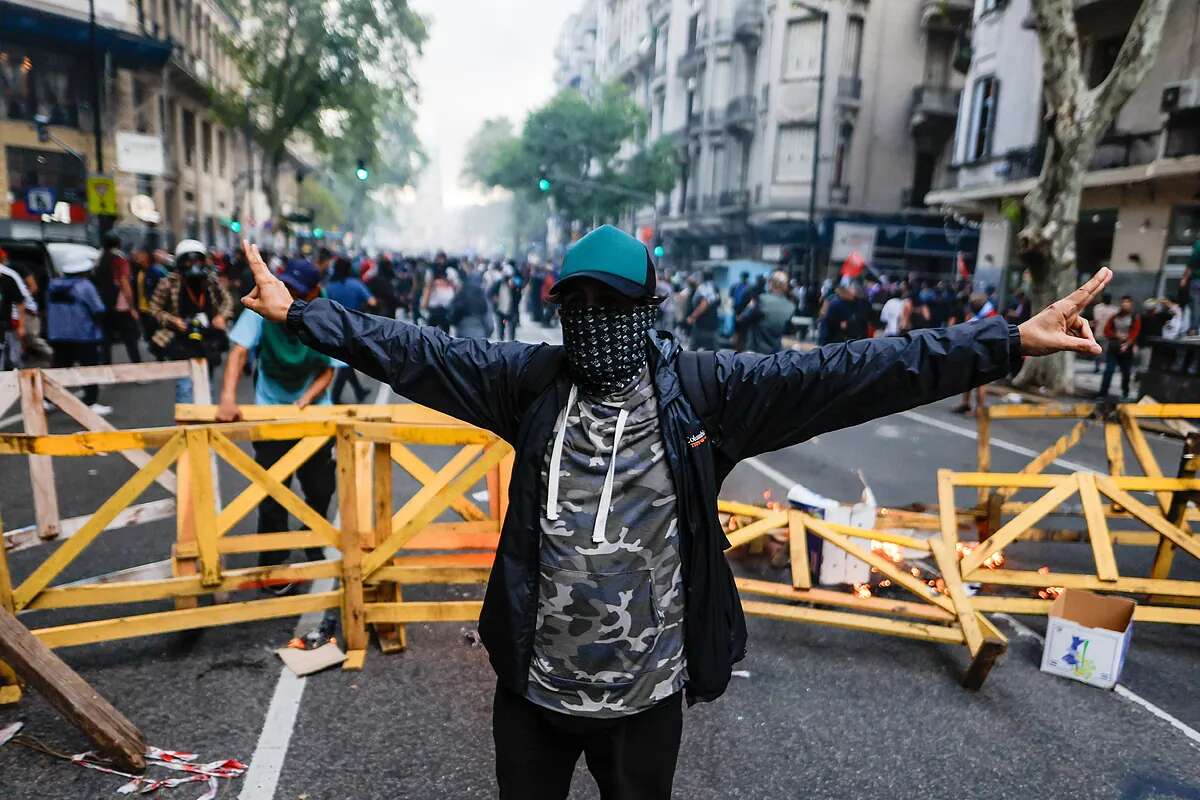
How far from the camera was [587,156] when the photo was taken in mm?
46781

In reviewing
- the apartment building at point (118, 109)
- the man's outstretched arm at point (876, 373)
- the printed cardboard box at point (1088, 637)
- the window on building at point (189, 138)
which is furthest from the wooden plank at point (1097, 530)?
the window on building at point (189, 138)

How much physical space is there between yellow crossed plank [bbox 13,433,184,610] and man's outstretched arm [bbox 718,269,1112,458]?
2903 mm

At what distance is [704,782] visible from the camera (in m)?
3.09

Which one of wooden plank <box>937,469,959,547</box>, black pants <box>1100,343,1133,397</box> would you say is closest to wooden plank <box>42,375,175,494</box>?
wooden plank <box>937,469,959,547</box>

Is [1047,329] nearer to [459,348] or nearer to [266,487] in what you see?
[459,348]

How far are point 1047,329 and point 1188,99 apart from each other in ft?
62.0

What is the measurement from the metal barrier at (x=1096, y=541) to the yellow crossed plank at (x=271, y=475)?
369cm

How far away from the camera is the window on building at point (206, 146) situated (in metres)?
40.6

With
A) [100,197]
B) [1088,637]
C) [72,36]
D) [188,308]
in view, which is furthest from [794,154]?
[1088,637]

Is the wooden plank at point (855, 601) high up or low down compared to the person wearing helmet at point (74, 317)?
down

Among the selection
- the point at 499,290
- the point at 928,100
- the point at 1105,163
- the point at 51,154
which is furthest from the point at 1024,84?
the point at 51,154

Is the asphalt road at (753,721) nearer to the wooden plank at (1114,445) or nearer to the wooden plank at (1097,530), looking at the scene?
the wooden plank at (1097,530)

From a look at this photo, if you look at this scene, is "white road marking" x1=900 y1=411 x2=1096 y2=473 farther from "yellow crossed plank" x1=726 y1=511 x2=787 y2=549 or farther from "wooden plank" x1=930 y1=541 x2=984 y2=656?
"yellow crossed plank" x1=726 y1=511 x2=787 y2=549

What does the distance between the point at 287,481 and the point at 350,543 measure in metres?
1.14
